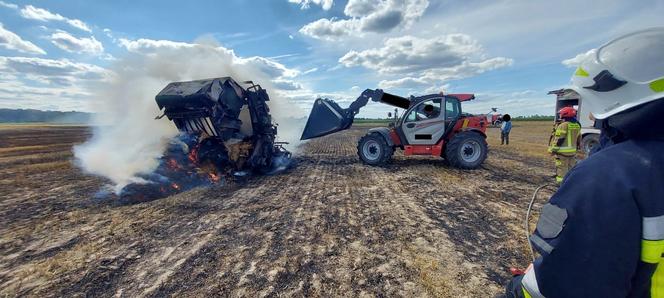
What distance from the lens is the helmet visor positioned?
3.41ft

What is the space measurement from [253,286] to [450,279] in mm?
2107

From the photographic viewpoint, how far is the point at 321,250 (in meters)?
3.94

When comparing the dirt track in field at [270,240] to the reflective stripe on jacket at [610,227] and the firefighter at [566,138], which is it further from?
the reflective stripe on jacket at [610,227]

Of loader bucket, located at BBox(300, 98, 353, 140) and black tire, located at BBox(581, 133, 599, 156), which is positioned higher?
loader bucket, located at BBox(300, 98, 353, 140)

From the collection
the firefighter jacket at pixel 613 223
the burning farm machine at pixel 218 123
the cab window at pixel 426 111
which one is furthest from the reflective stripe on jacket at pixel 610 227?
the cab window at pixel 426 111

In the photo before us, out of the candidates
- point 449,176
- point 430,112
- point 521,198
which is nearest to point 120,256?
point 521,198

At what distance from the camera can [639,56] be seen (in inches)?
42.8

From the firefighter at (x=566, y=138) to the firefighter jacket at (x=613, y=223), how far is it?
6.66 meters

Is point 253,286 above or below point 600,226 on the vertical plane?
below

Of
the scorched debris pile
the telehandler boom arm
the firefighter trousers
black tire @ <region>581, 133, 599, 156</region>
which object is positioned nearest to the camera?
the firefighter trousers

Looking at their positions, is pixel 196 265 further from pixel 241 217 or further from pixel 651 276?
pixel 651 276

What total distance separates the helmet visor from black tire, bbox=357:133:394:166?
29.5 feet

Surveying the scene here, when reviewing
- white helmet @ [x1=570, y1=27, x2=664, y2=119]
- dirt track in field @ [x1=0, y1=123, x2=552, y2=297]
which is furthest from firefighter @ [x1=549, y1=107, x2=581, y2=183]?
white helmet @ [x1=570, y1=27, x2=664, y2=119]

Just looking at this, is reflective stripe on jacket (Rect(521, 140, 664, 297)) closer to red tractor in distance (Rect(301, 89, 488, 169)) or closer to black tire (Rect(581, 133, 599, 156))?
red tractor in distance (Rect(301, 89, 488, 169))
